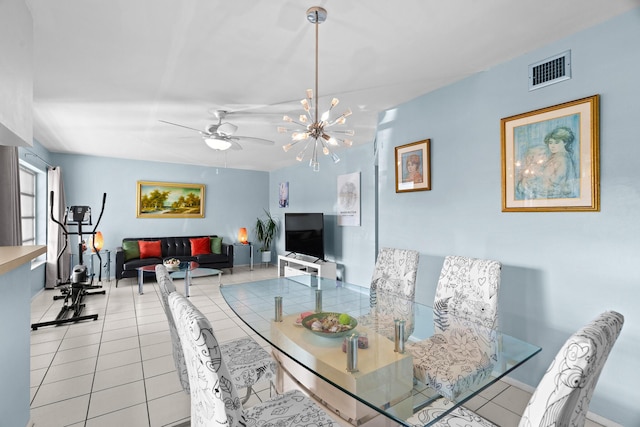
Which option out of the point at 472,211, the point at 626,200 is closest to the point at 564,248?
the point at 626,200

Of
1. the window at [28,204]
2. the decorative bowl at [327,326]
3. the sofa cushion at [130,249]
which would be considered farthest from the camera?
the sofa cushion at [130,249]

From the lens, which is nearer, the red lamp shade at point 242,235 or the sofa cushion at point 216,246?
the sofa cushion at point 216,246

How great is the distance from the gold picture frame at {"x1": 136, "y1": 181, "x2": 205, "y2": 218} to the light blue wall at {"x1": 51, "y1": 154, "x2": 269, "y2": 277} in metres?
0.11

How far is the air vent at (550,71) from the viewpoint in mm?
2000

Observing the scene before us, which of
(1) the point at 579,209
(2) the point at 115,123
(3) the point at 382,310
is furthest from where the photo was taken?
(2) the point at 115,123

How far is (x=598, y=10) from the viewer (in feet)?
5.75

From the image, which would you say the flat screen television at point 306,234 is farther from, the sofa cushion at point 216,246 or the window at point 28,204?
the window at point 28,204

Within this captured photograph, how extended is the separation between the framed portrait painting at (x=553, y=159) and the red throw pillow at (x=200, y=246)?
5721 mm

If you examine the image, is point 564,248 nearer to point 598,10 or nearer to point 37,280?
point 598,10

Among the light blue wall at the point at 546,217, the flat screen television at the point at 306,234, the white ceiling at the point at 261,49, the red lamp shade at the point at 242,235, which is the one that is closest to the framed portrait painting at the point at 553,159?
the light blue wall at the point at 546,217

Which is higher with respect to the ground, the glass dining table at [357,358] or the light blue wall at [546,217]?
the light blue wall at [546,217]

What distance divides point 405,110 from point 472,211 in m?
1.27

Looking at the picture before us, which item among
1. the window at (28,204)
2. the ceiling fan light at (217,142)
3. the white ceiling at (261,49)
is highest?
the white ceiling at (261,49)

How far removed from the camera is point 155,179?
6.41m
